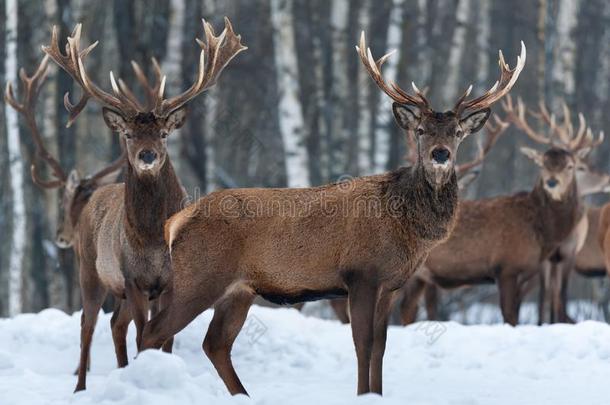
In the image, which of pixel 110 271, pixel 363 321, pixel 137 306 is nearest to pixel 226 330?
pixel 137 306

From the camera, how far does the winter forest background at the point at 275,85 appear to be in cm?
1480

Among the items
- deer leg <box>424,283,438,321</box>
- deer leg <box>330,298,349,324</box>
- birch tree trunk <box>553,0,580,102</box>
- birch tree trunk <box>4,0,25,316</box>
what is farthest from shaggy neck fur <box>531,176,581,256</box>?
birch tree trunk <box>4,0,25,316</box>

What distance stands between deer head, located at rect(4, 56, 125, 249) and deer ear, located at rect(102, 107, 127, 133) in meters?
2.81

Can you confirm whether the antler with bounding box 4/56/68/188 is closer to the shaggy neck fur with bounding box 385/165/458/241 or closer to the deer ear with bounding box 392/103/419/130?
the deer ear with bounding box 392/103/419/130

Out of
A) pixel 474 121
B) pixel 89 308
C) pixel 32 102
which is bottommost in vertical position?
pixel 89 308

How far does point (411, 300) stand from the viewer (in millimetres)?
11938

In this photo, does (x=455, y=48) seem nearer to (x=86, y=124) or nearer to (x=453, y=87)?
(x=453, y=87)

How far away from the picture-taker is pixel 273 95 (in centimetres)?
2255

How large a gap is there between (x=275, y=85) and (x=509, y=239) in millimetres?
11759

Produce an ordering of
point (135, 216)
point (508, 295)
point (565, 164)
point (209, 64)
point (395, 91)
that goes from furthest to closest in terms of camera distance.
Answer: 1. point (565, 164)
2. point (508, 295)
3. point (209, 64)
4. point (135, 216)
5. point (395, 91)

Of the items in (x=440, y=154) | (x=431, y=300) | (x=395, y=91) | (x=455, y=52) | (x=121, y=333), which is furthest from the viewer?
(x=455, y=52)

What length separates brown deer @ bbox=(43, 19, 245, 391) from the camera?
758cm

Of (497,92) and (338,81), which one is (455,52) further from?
(497,92)

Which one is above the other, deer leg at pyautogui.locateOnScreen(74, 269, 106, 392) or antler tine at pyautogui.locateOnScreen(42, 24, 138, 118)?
antler tine at pyautogui.locateOnScreen(42, 24, 138, 118)
